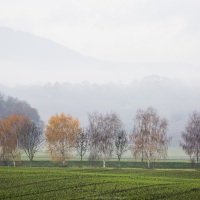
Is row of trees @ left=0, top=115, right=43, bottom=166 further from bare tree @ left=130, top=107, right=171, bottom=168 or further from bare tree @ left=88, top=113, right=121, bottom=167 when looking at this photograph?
bare tree @ left=130, top=107, right=171, bottom=168

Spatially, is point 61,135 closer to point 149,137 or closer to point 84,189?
point 149,137

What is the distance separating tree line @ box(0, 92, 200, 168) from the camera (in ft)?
339

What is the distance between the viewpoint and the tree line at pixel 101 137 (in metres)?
103

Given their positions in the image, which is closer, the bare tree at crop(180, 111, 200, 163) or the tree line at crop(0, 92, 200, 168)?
the bare tree at crop(180, 111, 200, 163)

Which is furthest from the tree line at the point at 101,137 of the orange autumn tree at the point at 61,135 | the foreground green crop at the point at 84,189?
the foreground green crop at the point at 84,189

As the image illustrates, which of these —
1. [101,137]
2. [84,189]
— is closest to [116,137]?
[101,137]

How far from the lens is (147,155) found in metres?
104

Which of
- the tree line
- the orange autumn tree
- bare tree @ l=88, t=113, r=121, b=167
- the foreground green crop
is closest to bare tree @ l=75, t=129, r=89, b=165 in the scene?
the tree line

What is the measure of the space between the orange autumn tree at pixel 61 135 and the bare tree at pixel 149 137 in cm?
1856

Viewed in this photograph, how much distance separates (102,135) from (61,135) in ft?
38.8

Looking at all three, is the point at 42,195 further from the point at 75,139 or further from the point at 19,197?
the point at 75,139

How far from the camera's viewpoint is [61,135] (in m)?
112

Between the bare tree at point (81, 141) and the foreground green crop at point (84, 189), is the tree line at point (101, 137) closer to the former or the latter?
the bare tree at point (81, 141)

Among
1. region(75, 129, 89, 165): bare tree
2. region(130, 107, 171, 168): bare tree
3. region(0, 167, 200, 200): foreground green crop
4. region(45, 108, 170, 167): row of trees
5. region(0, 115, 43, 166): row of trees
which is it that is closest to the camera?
region(0, 167, 200, 200): foreground green crop
